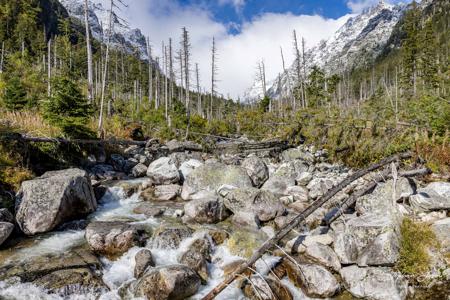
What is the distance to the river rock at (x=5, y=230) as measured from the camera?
6.74 m

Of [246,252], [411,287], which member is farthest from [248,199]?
[411,287]

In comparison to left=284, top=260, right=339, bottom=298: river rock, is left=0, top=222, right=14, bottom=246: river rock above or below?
above

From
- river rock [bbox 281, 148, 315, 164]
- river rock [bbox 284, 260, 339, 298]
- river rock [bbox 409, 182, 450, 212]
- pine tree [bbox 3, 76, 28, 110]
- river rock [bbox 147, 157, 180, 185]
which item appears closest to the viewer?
river rock [bbox 284, 260, 339, 298]

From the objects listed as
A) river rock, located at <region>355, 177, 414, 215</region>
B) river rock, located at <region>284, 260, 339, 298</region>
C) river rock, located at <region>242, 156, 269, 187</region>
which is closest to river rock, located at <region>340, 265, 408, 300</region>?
river rock, located at <region>284, 260, 339, 298</region>

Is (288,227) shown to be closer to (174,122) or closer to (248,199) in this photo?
(248,199)

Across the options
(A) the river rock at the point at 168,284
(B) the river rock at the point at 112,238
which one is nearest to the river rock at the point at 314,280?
(A) the river rock at the point at 168,284

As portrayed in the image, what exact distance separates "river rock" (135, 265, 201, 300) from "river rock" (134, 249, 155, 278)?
1.21 feet

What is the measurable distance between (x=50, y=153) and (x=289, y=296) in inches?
388

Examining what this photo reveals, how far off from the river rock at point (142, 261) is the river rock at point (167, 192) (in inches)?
182

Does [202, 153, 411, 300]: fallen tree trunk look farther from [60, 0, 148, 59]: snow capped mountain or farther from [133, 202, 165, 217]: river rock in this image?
[60, 0, 148, 59]: snow capped mountain

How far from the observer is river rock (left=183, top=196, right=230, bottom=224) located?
9.11m

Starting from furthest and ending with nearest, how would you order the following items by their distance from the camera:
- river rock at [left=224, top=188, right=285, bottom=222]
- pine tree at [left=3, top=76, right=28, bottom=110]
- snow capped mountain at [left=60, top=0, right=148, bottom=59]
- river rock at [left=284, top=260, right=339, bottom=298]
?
snow capped mountain at [left=60, top=0, right=148, bottom=59]
pine tree at [left=3, top=76, right=28, bottom=110]
river rock at [left=224, top=188, right=285, bottom=222]
river rock at [left=284, top=260, right=339, bottom=298]

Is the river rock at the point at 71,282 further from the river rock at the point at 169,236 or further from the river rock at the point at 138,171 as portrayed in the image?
the river rock at the point at 138,171

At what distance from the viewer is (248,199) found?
9.65m
